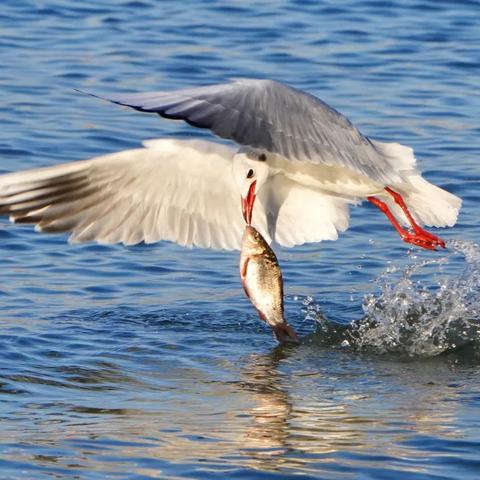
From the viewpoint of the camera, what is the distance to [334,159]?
22.6 feet

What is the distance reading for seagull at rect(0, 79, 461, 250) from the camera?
7117 millimetres

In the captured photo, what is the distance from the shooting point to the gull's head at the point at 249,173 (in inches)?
301

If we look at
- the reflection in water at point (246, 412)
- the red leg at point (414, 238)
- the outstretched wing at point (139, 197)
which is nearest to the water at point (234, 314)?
the reflection in water at point (246, 412)

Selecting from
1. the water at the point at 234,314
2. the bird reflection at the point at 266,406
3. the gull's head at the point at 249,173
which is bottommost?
the bird reflection at the point at 266,406

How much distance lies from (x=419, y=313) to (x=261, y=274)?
1.59 m

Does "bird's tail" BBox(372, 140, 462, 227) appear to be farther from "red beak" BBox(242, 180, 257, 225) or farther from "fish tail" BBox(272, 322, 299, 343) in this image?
"fish tail" BBox(272, 322, 299, 343)

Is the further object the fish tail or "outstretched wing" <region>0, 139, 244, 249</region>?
the fish tail


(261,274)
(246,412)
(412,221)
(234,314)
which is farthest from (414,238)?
(246,412)

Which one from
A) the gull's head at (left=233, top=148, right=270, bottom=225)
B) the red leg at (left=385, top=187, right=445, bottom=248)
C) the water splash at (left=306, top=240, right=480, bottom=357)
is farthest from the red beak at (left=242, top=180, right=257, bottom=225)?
the water splash at (left=306, top=240, right=480, bottom=357)

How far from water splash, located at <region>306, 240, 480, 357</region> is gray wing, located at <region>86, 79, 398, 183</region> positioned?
1223 millimetres

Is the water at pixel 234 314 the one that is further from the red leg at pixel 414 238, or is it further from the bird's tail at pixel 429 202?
the bird's tail at pixel 429 202

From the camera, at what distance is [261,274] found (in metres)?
7.52

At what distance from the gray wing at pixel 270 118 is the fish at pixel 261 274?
0.62 m

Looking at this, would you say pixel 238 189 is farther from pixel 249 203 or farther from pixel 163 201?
pixel 163 201
